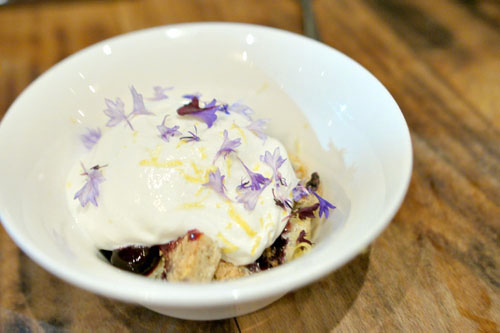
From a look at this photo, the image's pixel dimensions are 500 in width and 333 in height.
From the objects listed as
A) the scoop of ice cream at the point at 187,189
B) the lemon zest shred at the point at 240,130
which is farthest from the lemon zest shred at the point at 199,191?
the lemon zest shred at the point at 240,130

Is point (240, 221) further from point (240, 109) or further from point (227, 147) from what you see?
point (240, 109)

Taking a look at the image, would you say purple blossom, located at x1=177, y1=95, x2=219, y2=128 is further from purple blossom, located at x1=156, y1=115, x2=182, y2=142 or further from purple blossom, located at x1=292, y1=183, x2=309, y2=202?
purple blossom, located at x1=292, y1=183, x2=309, y2=202

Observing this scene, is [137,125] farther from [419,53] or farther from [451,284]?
[419,53]

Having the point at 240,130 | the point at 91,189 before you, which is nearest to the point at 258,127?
the point at 240,130

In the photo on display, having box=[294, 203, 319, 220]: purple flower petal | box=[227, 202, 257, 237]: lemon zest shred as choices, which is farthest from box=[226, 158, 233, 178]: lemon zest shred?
box=[294, 203, 319, 220]: purple flower petal

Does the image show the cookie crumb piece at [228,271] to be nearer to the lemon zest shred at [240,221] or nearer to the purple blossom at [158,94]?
the lemon zest shred at [240,221]
